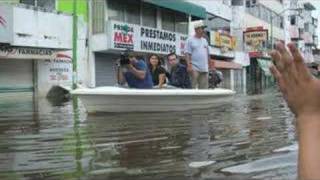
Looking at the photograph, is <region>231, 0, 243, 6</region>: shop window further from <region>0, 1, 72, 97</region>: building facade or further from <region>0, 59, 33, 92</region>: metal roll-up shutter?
<region>0, 59, 33, 92</region>: metal roll-up shutter

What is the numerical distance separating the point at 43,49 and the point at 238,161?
867 inches

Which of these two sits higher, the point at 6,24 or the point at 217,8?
the point at 217,8

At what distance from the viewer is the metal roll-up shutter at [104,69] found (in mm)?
31094

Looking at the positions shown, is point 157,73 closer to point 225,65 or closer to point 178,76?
point 178,76

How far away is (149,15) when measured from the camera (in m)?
35.7

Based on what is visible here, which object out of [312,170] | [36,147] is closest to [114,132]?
[36,147]

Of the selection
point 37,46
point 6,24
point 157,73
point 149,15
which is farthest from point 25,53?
point 157,73

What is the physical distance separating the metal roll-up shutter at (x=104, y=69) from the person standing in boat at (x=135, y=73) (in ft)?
62.2

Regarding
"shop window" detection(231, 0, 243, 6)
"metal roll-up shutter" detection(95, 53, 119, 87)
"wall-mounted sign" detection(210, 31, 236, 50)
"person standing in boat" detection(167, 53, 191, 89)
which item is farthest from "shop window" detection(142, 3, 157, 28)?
"person standing in boat" detection(167, 53, 191, 89)

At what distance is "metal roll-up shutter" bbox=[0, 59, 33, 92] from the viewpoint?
2498cm

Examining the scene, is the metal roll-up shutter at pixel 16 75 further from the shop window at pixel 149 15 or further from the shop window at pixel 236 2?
the shop window at pixel 236 2

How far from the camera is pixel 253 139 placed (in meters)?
7.25

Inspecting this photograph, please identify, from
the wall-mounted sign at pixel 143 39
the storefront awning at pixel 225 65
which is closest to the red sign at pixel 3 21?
the wall-mounted sign at pixel 143 39

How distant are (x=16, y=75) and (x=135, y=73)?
48.7 feet
